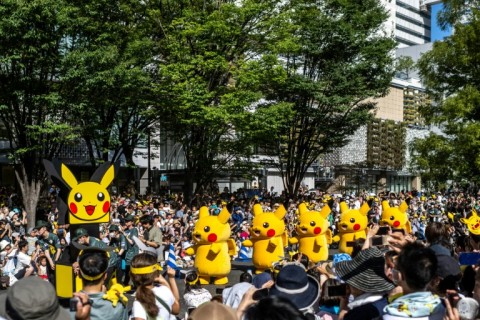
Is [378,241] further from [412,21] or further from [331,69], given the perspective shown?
[412,21]

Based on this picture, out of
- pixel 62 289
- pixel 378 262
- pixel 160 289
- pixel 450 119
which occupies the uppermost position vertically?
pixel 450 119

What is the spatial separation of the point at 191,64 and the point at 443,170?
10061 millimetres

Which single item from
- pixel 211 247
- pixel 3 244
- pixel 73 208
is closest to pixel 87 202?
pixel 73 208

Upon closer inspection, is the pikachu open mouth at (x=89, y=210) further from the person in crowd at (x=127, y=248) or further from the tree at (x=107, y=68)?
the tree at (x=107, y=68)

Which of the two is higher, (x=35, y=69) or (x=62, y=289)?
(x=35, y=69)

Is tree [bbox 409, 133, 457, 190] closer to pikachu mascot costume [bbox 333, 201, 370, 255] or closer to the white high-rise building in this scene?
pikachu mascot costume [bbox 333, 201, 370, 255]

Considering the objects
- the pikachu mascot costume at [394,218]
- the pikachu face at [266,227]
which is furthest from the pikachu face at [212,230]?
the pikachu mascot costume at [394,218]

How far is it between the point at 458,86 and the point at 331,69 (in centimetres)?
487

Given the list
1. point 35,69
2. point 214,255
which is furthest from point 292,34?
point 214,255

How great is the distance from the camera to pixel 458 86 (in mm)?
22797

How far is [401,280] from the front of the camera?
11.6 feet

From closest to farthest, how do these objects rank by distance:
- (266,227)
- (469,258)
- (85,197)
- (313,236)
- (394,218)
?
(469,258)
(85,197)
(266,227)
(313,236)
(394,218)

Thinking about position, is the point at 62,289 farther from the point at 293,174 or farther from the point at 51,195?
the point at 293,174

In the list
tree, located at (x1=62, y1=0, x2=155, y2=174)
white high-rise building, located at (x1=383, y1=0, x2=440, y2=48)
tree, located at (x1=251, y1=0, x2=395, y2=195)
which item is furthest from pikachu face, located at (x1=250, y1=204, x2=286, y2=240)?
white high-rise building, located at (x1=383, y1=0, x2=440, y2=48)
